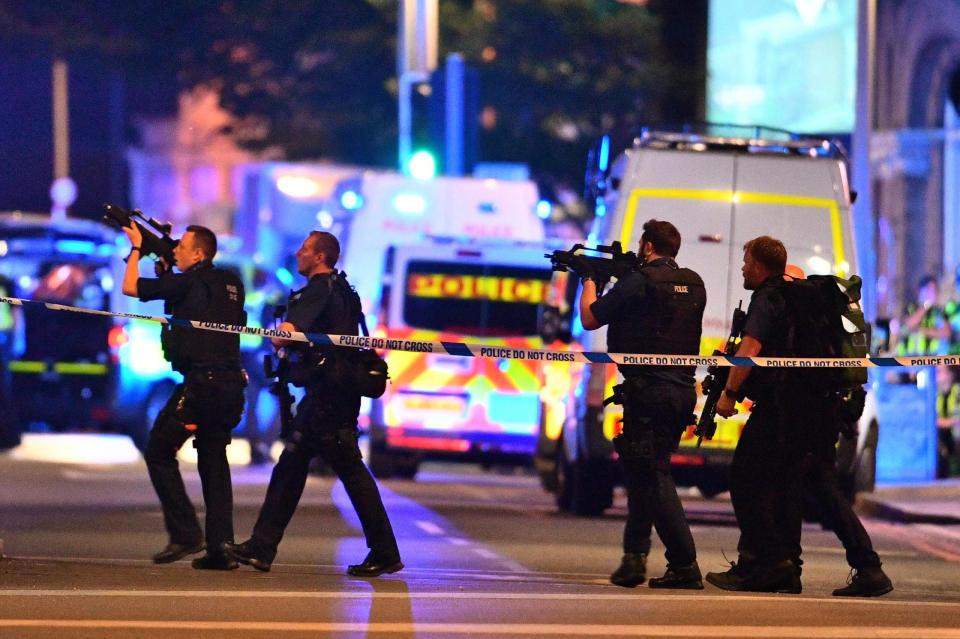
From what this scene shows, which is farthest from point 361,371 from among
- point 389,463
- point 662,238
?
point 389,463

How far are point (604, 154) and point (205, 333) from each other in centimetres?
564

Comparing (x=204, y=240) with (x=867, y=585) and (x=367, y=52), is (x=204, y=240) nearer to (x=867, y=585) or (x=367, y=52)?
(x=867, y=585)

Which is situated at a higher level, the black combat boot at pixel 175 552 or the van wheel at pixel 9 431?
the black combat boot at pixel 175 552

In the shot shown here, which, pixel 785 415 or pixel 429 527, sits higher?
pixel 785 415

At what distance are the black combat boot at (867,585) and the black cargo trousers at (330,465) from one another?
2056mm

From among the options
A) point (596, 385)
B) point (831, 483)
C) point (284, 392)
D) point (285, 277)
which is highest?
point (285, 277)

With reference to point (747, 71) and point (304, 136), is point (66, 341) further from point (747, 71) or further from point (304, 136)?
point (304, 136)

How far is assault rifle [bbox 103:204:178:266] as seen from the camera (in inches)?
422

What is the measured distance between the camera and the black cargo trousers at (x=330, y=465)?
1024 centimetres

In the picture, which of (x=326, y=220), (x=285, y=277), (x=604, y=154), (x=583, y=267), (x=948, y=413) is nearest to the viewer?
(x=583, y=267)

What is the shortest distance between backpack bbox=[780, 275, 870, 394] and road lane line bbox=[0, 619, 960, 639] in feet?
5.36

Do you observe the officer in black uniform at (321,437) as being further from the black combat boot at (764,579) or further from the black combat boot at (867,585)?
the black combat boot at (867,585)

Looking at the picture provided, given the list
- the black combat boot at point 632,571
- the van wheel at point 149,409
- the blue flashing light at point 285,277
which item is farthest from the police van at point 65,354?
the black combat boot at point 632,571

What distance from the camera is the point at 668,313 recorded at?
9.93 meters
